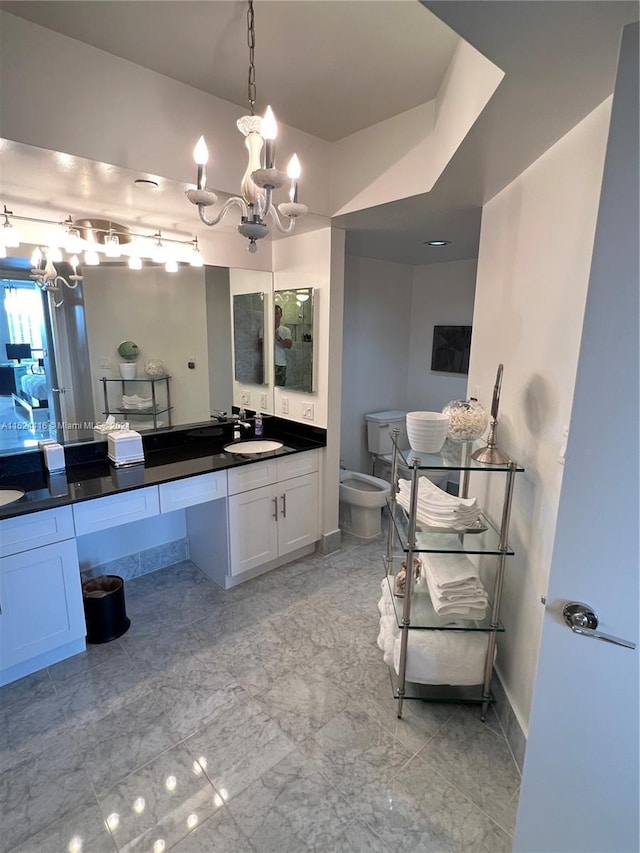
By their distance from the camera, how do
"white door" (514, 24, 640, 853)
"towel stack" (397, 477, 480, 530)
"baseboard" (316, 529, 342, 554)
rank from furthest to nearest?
"baseboard" (316, 529, 342, 554), "towel stack" (397, 477, 480, 530), "white door" (514, 24, 640, 853)

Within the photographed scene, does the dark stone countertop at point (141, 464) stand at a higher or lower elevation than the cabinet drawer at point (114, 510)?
higher

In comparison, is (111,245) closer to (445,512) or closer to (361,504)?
(445,512)

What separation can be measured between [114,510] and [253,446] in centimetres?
108

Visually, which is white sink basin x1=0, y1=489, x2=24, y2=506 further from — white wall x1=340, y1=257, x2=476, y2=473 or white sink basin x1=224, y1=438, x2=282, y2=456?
white wall x1=340, y1=257, x2=476, y2=473

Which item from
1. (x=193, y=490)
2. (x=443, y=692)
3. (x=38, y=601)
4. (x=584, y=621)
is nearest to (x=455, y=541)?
(x=443, y=692)

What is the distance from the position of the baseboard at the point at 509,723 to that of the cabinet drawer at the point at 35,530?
2074mm

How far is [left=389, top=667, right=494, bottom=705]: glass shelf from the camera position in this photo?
1.79 metres

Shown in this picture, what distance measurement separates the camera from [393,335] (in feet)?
13.9

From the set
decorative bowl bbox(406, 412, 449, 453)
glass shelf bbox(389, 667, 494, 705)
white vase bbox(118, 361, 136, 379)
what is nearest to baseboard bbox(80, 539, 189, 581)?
white vase bbox(118, 361, 136, 379)

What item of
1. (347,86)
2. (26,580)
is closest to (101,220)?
(347,86)

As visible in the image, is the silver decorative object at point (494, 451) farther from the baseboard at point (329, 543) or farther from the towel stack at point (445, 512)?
the baseboard at point (329, 543)

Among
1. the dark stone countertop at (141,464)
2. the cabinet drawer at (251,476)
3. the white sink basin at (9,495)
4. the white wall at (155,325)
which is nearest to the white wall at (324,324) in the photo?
the dark stone countertop at (141,464)

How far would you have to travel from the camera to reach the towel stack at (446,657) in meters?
1.73

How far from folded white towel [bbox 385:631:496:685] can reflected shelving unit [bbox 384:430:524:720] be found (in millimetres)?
29
